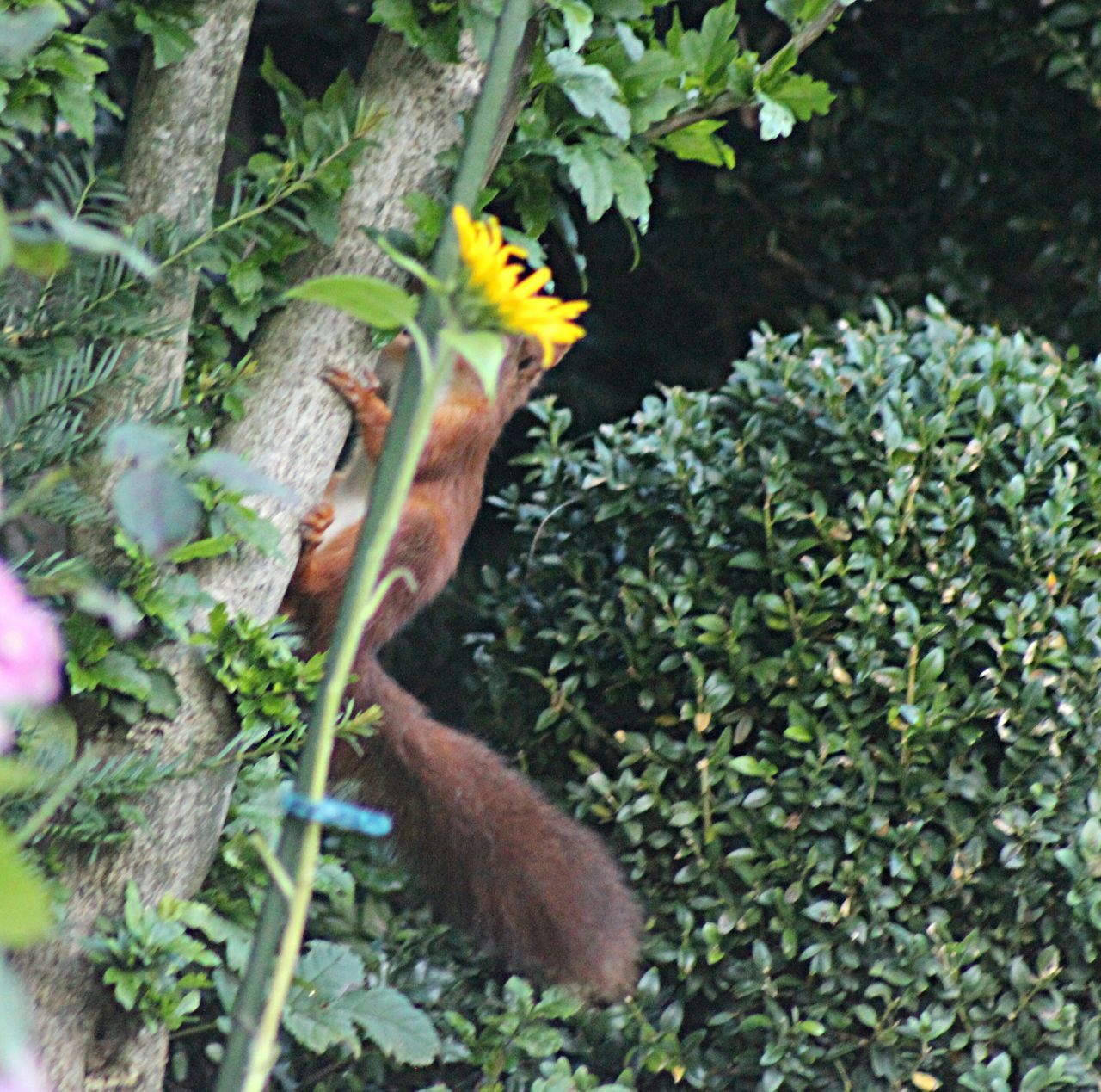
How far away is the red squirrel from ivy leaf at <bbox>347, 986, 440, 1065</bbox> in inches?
14.3

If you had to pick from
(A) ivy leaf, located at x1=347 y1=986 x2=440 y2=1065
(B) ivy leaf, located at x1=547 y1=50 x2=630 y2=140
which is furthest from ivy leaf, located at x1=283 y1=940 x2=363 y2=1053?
(B) ivy leaf, located at x1=547 y1=50 x2=630 y2=140

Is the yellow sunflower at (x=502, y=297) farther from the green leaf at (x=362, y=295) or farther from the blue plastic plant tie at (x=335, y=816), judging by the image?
the blue plastic plant tie at (x=335, y=816)

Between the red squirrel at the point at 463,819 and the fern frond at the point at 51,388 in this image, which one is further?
the red squirrel at the point at 463,819

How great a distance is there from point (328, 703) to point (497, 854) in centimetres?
133

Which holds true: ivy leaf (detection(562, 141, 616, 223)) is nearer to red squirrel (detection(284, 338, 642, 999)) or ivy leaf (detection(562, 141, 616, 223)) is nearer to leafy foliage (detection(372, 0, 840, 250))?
leafy foliage (detection(372, 0, 840, 250))

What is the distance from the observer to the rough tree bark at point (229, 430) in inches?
68.4

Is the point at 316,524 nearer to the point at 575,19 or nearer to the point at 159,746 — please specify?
the point at 159,746

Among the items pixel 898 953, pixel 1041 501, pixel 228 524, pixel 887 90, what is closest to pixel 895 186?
pixel 887 90

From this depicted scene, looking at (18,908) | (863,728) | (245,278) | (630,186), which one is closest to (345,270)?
(245,278)

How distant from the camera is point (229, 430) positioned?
6.20 ft

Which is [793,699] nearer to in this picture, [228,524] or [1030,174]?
[228,524]

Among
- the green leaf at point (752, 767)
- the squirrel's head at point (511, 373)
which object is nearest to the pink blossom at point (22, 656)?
the green leaf at point (752, 767)

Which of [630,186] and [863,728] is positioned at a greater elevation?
[630,186]

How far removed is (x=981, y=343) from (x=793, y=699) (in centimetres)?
79
